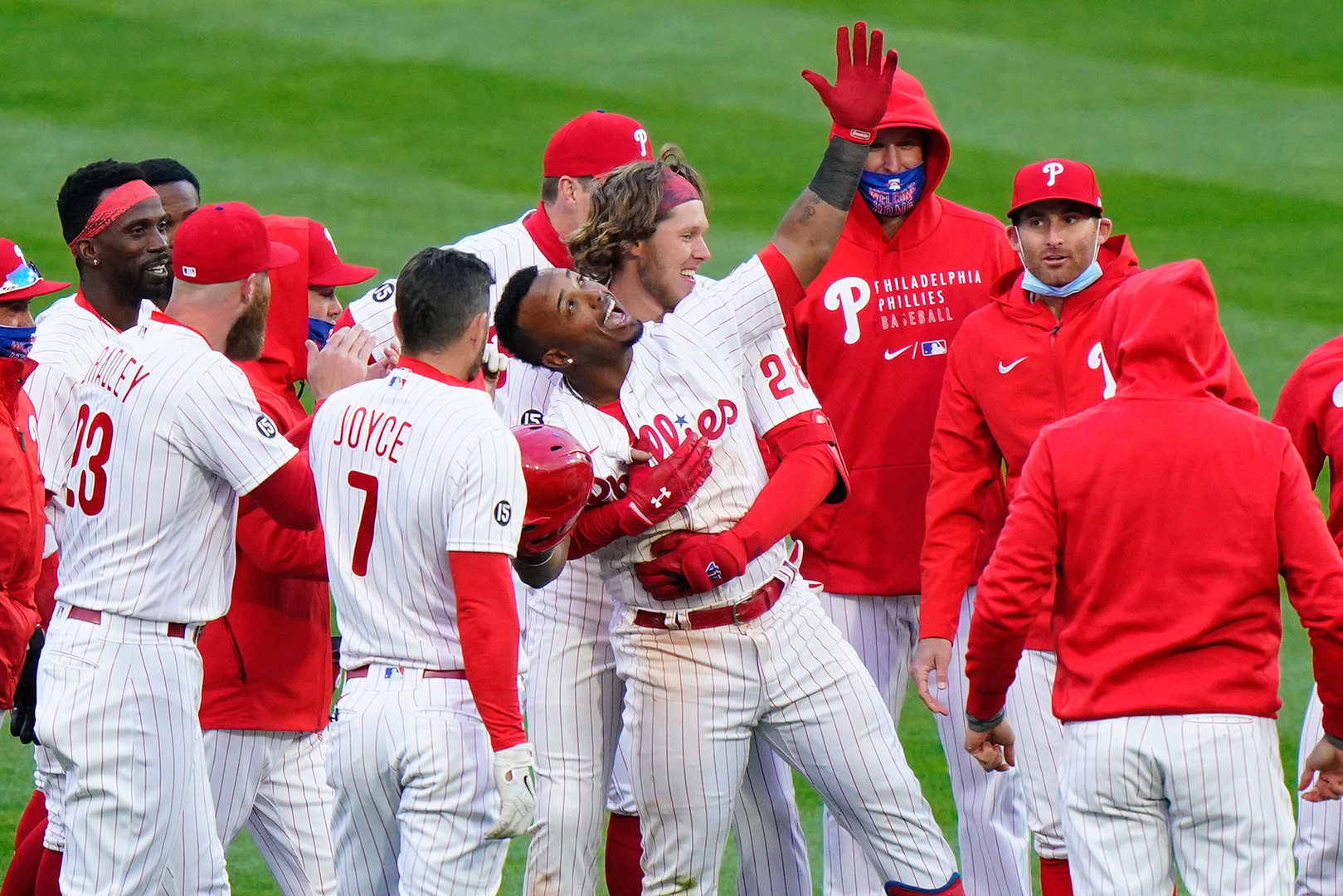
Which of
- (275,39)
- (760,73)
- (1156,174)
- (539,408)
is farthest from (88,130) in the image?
(539,408)

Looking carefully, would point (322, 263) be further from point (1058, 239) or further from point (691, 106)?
point (691, 106)

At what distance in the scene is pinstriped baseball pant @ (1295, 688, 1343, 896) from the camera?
4242 mm

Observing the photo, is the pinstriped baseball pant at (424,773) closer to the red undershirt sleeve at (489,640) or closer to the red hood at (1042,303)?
the red undershirt sleeve at (489,640)

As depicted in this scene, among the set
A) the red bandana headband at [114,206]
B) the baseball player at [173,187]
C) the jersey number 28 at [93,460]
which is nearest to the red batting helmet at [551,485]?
the jersey number 28 at [93,460]

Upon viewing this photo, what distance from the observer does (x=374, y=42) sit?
15.6 metres

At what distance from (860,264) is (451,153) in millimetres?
9545

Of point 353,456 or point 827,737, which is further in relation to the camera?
point 827,737

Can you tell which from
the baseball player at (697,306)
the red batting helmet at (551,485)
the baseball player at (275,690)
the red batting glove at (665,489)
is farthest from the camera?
the baseball player at (275,690)

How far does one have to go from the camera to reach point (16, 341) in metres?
4.52

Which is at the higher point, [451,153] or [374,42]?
[374,42]

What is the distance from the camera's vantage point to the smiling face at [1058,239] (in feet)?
15.0

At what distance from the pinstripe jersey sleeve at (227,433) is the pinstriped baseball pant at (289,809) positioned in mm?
846

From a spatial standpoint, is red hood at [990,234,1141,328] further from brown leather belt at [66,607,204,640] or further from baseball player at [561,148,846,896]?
brown leather belt at [66,607,204,640]

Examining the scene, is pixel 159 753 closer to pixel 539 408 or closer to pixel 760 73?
pixel 539 408
